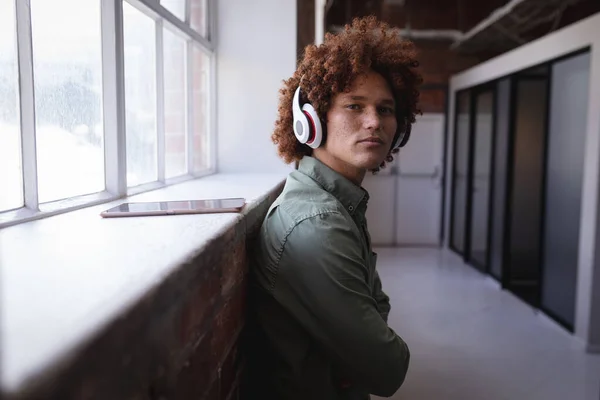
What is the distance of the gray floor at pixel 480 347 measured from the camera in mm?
3127

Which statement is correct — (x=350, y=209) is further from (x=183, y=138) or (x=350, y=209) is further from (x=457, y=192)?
(x=457, y=192)

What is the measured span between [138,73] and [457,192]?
5629 millimetres

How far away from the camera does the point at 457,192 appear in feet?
23.3

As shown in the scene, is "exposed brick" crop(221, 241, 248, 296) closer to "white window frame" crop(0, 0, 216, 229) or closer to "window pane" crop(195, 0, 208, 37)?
"white window frame" crop(0, 0, 216, 229)

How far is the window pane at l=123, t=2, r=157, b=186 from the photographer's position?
2178 mm

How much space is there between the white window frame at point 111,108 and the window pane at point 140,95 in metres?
0.03

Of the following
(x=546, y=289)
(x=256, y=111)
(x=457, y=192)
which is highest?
(x=256, y=111)

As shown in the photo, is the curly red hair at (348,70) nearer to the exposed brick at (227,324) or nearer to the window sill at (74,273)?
the window sill at (74,273)

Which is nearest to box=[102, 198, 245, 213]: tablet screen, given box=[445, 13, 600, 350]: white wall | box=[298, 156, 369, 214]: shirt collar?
box=[298, 156, 369, 214]: shirt collar

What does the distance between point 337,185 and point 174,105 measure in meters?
1.67

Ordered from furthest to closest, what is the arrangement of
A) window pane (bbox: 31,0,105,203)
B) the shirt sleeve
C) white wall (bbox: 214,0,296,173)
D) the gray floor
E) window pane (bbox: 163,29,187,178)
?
white wall (bbox: 214,0,296,173)
the gray floor
window pane (bbox: 163,29,187,178)
window pane (bbox: 31,0,105,203)
the shirt sleeve

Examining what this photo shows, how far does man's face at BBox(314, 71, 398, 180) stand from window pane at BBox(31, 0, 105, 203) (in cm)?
82

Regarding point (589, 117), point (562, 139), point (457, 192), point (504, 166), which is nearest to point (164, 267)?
point (589, 117)

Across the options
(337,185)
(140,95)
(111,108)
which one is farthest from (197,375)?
(140,95)
